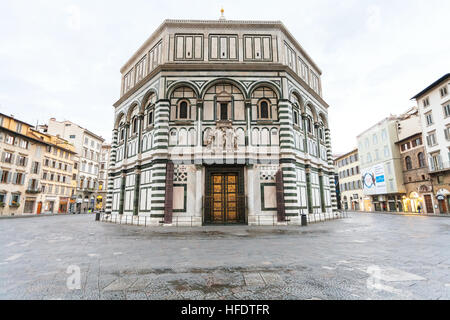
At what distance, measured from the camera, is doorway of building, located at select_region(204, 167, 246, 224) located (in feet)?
53.9

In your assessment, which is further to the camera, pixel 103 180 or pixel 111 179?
pixel 103 180

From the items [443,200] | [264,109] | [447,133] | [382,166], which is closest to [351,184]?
[382,166]

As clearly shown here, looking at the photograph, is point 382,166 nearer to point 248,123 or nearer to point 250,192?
point 248,123

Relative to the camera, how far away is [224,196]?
16797 millimetres

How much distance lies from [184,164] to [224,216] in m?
4.70

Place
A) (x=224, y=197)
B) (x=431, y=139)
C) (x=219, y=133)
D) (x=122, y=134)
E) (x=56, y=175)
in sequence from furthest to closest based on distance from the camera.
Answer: (x=56, y=175) < (x=431, y=139) < (x=122, y=134) < (x=219, y=133) < (x=224, y=197)

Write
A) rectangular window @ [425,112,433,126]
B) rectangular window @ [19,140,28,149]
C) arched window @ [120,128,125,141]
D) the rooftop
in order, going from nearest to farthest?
arched window @ [120,128,125,141]
the rooftop
rectangular window @ [425,112,433,126]
rectangular window @ [19,140,28,149]

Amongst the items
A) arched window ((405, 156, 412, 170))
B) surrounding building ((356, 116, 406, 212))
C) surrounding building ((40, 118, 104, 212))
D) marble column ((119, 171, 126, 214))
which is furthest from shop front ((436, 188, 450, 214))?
surrounding building ((40, 118, 104, 212))

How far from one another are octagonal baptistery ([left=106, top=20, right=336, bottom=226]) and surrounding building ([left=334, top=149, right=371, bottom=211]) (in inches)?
1237

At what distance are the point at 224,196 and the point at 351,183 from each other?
4305 centimetres

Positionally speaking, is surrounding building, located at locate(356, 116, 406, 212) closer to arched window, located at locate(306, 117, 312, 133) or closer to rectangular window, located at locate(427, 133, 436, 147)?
rectangular window, located at locate(427, 133, 436, 147)

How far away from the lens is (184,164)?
54.9 ft
